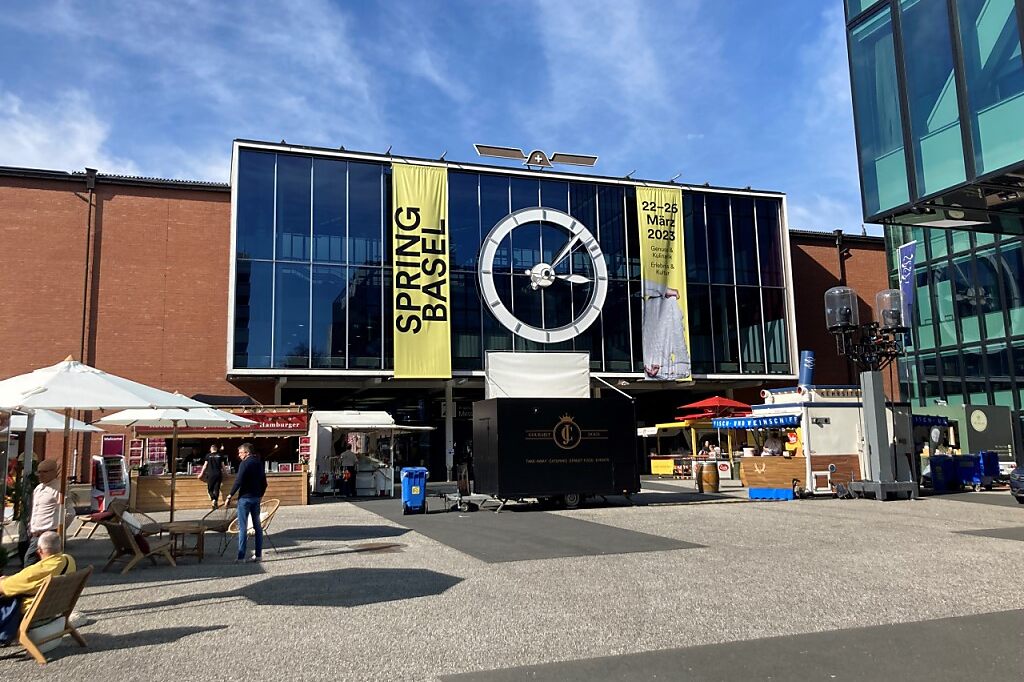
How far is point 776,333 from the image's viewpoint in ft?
124

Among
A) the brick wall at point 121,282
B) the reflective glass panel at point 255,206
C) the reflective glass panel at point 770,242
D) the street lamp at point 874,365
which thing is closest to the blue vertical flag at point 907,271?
the reflective glass panel at point 770,242

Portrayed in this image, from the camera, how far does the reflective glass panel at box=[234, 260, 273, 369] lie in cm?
3055

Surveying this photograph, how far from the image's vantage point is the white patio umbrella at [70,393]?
909 cm

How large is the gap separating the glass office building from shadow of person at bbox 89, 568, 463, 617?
1111 cm


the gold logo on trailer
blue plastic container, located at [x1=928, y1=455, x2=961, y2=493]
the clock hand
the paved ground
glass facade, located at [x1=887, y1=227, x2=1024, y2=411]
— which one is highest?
the clock hand

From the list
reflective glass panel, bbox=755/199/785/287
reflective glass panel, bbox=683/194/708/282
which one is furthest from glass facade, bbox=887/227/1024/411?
reflective glass panel, bbox=683/194/708/282

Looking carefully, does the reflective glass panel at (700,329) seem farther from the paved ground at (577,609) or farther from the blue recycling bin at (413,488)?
the paved ground at (577,609)

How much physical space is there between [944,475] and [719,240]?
1679cm

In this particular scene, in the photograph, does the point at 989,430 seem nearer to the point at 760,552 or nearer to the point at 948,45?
the point at 948,45

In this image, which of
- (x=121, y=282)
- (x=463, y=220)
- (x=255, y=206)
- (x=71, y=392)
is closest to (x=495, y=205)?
(x=463, y=220)

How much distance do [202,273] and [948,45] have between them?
28.9 meters

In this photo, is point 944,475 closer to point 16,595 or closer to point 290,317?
point 290,317

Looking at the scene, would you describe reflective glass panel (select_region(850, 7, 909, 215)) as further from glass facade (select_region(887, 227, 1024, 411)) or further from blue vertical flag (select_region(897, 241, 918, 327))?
blue vertical flag (select_region(897, 241, 918, 327))

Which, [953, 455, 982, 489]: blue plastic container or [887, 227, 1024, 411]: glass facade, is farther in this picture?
[887, 227, 1024, 411]: glass facade
